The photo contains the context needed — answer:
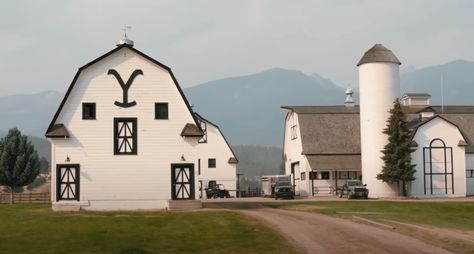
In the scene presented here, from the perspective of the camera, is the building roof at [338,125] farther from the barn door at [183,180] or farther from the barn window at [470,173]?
the barn door at [183,180]

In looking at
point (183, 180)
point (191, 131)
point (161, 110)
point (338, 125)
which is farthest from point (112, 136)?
point (338, 125)

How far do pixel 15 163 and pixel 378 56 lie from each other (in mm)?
35638

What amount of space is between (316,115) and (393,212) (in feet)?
116

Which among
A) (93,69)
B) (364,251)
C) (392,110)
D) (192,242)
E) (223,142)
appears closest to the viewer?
(364,251)

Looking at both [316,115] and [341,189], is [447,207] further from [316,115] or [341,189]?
[316,115]

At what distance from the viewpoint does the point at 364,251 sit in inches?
858

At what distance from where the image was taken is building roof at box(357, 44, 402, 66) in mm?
63094

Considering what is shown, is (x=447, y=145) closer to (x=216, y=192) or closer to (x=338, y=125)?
(x=338, y=125)

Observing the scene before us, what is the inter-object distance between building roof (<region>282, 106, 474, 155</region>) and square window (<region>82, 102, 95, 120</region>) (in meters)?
32.2

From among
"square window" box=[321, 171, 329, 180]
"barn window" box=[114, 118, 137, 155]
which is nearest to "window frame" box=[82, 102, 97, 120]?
"barn window" box=[114, 118, 137, 155]

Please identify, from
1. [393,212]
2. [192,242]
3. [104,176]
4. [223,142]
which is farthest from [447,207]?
[223,142]

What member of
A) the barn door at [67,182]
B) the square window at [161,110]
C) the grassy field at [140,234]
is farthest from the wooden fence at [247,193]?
the grassy field at [140,234]

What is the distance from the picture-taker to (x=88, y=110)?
42.9 metres

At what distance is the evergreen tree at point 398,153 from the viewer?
200ft
